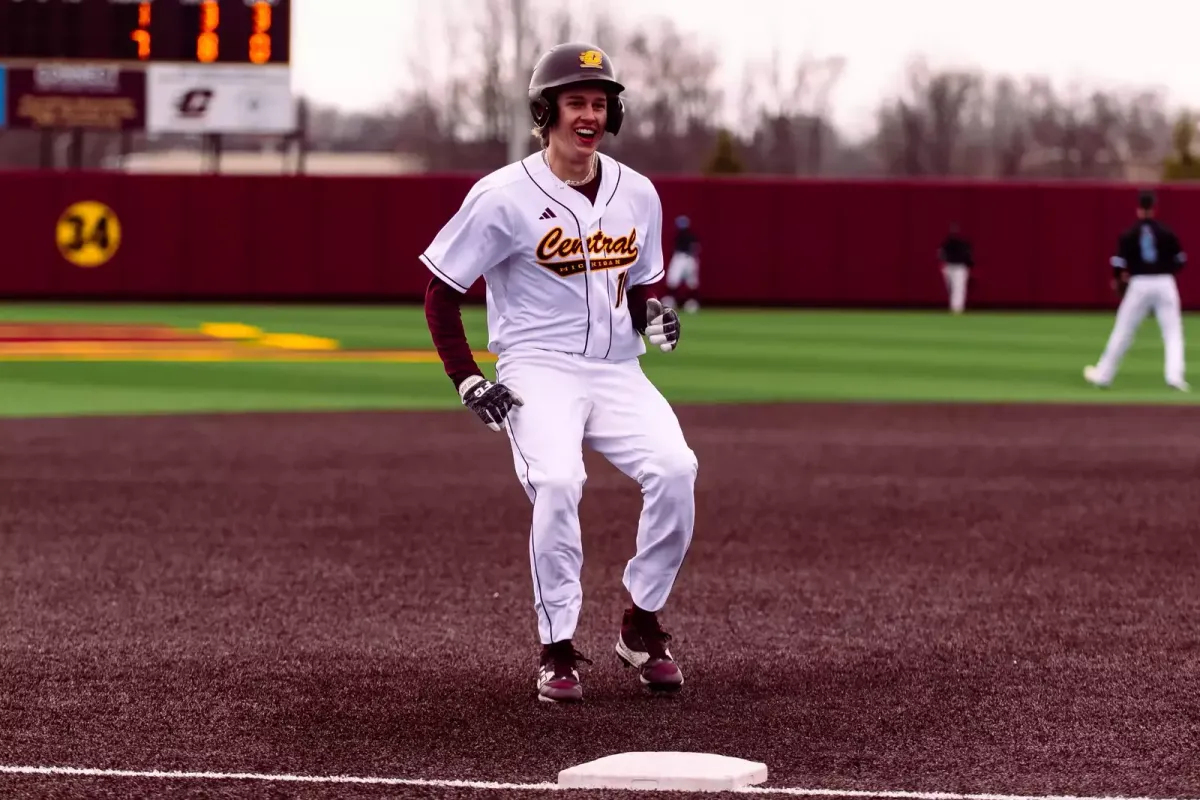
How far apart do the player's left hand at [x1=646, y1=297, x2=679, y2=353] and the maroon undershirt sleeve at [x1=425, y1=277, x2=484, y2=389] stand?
639 millimetres

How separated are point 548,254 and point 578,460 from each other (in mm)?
711

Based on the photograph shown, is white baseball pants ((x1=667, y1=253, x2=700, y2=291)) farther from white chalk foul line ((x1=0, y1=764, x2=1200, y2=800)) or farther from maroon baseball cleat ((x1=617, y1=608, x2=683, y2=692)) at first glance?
white chalk foul line ((x1=0, y1=764, x2=1200, y2=800))

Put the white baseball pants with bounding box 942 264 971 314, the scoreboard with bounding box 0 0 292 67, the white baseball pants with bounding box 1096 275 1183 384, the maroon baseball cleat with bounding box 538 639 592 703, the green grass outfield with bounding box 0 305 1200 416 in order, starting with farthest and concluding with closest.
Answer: the white baseball pants with bounding box 942 264 971 314
the scoreboard with bounding box 0 0 292 67
the white baseball pants with bounding box 1096 275 1183 384
the green grass outfield with bounding box 0 305 1200 416
the maroon baseball cleat with bounding box 538 639 592 703

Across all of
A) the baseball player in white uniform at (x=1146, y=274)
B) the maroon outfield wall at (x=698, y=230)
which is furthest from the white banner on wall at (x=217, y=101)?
the baseball player in white uniform at (x=1146, y=274)

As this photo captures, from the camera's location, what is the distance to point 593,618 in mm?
8336

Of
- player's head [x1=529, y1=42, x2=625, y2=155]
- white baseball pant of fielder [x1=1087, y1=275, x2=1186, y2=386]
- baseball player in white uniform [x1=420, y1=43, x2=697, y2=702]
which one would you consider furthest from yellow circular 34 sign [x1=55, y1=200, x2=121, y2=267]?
player's head [x1=529, y1=42, x2=625, y2=155]

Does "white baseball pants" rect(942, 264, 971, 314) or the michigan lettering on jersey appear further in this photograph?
"white baseball pants" rect(942, 264, 971, 314)

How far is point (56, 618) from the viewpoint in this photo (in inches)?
318

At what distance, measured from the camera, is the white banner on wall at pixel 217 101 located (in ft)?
120

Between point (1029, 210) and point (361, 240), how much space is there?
14.1 meters

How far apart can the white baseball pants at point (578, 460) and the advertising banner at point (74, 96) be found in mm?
31615

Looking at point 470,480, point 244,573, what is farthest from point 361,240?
point 244,573

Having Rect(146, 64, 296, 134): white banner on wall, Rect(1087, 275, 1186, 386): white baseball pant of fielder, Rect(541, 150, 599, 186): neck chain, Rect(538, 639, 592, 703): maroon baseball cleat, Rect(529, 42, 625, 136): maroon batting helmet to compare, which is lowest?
Rect(538, 639, 592, 703): maroon baseball cleat

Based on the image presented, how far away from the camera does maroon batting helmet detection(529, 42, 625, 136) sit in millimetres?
6609
